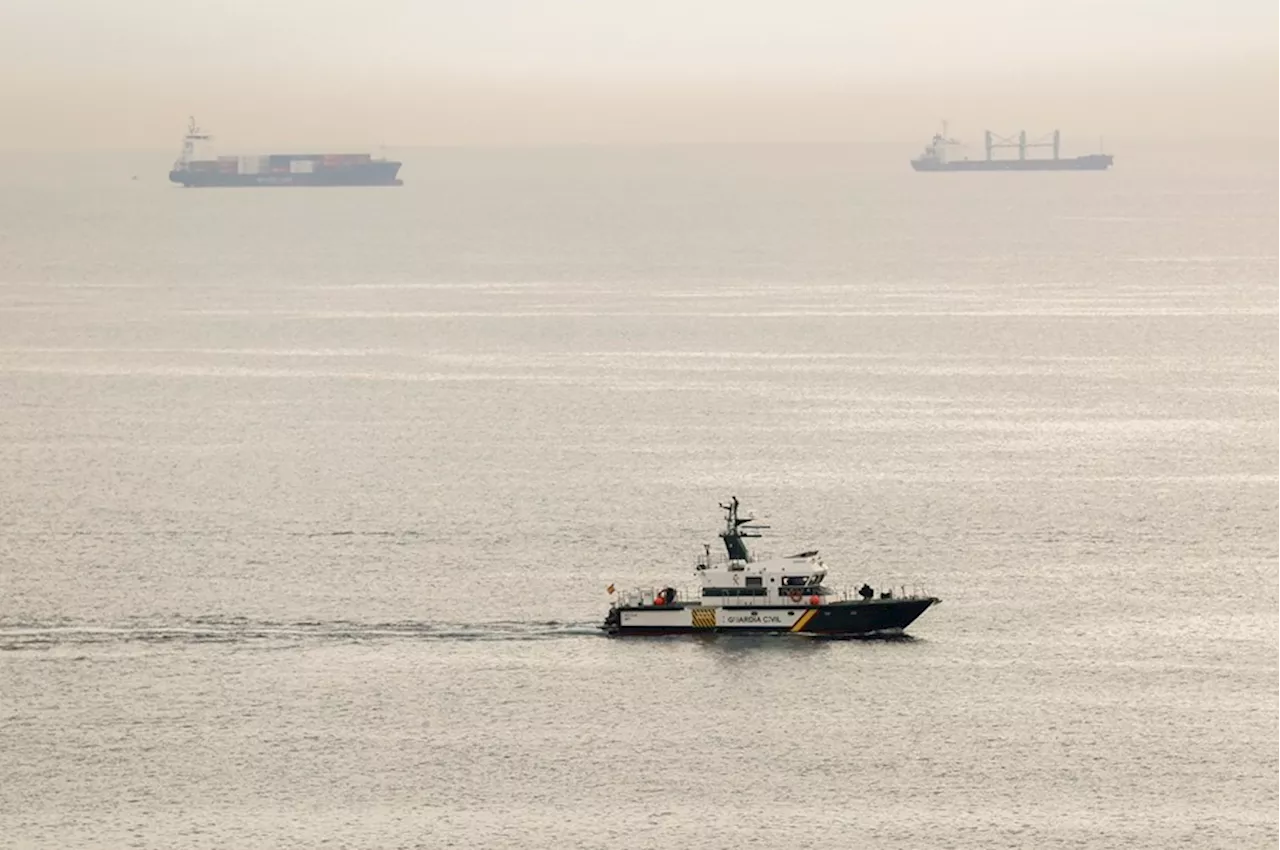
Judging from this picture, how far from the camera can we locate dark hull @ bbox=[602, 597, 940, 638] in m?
105

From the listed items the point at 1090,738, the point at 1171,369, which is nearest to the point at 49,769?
the point at 1090,738

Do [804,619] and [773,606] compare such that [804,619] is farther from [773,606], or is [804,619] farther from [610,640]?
[610,640]

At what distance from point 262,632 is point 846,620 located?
959 inches

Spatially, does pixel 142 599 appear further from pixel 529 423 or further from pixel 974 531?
pixel 529 423

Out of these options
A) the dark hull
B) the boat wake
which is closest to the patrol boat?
the dark hull

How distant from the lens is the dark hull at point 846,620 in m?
105

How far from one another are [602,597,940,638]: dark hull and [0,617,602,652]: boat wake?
142 inches

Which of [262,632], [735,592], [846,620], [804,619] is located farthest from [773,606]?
[262,632]

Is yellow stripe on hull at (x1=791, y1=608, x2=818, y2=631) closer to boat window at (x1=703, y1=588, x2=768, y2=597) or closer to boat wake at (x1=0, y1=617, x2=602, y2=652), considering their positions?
boat window at (x1=703, y1=588, x2=768, y2=597)

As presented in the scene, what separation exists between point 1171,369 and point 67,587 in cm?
10228

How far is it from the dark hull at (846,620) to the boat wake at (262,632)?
360cm

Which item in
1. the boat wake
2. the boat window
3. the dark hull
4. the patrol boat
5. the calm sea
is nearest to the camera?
the calm sea

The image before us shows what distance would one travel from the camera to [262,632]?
104250 mm

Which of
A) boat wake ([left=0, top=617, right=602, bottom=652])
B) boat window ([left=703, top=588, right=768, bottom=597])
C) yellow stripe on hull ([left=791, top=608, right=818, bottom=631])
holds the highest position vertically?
boat window ([left=703, top=588, right=768, bottom=597])
